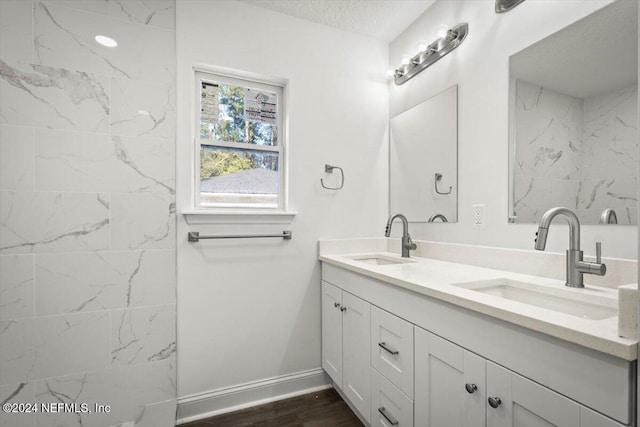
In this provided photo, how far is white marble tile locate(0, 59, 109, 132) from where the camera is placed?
1.44m

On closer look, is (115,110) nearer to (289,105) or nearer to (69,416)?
(289,105)

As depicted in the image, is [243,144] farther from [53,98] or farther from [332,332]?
[332,332]

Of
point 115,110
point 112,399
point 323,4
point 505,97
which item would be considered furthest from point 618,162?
point 112,399

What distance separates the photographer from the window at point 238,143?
1881 mm

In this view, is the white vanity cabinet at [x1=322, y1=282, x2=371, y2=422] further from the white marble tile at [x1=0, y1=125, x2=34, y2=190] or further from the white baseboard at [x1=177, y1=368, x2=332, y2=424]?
the white marble tile at [x1=0, y1=125, x2=34, y2=190]

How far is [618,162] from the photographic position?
1092 millimetres

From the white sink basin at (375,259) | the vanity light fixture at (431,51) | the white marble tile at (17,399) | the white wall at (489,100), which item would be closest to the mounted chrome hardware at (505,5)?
the white wall at (489,100)

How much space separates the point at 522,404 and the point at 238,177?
1743 millimetres

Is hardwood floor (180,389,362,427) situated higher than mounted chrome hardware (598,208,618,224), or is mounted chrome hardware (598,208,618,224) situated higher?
mounted chrome hardware (598,208,618,224)

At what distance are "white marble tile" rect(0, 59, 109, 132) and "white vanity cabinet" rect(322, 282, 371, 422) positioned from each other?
1612 millimetres

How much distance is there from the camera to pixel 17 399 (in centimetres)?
145

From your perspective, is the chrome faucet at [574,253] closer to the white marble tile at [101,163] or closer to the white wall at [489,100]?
the white wall at [489,100]

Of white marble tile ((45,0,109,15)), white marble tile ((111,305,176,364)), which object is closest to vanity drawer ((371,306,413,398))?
white marble tile ((111,305,176,364))

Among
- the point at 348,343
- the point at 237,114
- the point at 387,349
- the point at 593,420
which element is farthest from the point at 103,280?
the point at 593,420
